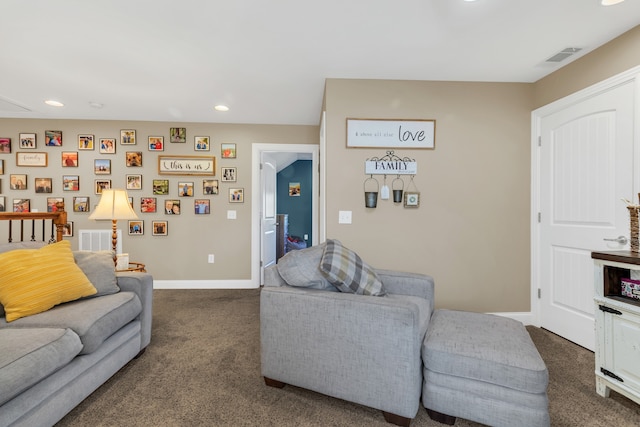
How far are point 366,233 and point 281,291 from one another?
1311 mm

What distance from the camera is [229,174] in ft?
13.9

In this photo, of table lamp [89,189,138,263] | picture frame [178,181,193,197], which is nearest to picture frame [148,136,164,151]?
picture frame [178,181,193,197]

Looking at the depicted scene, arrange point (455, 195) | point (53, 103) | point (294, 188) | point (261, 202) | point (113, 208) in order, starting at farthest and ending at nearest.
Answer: point (294, 188) → point (261, 202) → point (53, 103) → point (455, 195) → point (113, 208)

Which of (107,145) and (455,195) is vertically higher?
(107,145)

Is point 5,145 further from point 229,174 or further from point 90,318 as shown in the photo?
point 90,318

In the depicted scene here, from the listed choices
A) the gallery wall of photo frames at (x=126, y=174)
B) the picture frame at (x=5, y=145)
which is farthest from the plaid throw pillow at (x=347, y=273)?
the picture frame at (x=5, y=145)

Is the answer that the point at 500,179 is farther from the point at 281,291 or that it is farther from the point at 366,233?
the point at 281,291

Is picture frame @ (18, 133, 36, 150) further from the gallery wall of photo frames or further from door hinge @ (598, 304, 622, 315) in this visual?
door hinge @ (598, 304, 622, 315)

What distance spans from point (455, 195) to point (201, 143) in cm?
333

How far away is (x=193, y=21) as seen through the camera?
78.4 inches

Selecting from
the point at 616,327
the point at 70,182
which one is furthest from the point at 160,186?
the point at 616,327

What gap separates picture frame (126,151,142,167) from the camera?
4.11 metres

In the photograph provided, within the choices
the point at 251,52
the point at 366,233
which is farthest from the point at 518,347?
the point at 251,52

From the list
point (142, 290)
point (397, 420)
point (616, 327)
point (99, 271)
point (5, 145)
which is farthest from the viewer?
point (5, 145)
